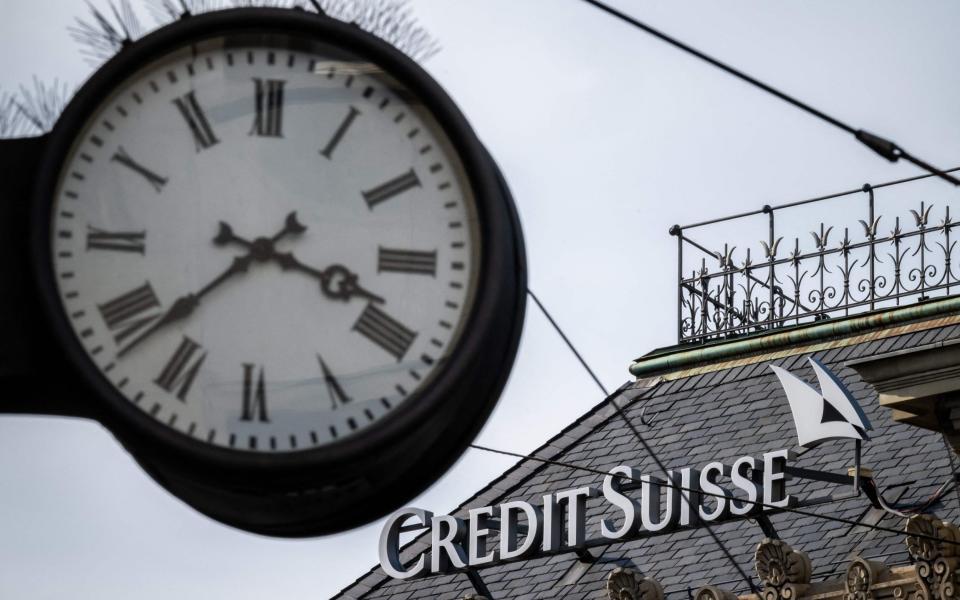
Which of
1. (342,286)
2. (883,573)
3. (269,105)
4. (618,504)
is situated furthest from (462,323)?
(618,504)

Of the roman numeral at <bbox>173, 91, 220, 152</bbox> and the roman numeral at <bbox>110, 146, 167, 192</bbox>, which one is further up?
the roman numeral at <bbox>173, 91, 220, 152</bbox>

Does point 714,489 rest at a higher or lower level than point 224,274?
lower

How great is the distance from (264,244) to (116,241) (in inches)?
11.6

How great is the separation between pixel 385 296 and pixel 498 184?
31cm

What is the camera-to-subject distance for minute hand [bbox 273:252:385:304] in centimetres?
454

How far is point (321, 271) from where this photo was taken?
14.9ft

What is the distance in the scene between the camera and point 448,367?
4422 millimetres

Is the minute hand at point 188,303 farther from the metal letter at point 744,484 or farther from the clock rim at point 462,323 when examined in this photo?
the metal letter at point 744,484

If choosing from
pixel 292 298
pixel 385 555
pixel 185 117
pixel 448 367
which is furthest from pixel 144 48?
pixel 385 555

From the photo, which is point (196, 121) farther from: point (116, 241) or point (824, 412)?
point (824, 412)

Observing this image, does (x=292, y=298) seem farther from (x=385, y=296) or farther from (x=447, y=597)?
(x=447, y=597)

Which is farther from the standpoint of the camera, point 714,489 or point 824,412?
point 714,489

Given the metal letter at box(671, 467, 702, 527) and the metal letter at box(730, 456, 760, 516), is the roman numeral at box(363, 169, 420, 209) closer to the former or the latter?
the metal letter at box(730, 456, 760, 516)

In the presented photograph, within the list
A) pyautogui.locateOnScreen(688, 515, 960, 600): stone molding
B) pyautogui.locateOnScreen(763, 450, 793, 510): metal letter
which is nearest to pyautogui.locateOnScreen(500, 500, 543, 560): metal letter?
pyautogui.locateOnScreen(763, 450, 793, 510): metal letter
